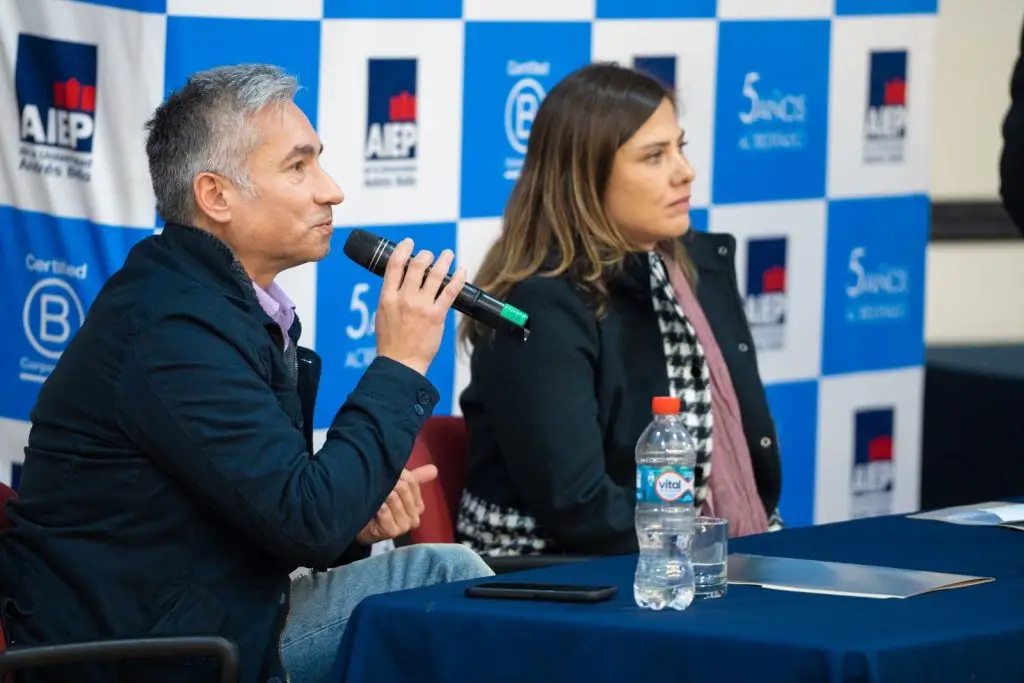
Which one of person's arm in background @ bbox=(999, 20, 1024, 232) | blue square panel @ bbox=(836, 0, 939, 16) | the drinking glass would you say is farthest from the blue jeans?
blue square panel @ bbox=(836, 0, 939, 16)

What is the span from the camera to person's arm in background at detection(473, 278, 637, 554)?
279 centimetres

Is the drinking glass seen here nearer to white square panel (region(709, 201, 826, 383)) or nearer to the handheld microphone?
the handheld microphone

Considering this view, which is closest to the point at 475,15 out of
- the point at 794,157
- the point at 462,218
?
the point at 462,218

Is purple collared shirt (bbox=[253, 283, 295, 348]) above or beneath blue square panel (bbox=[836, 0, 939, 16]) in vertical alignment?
beneath

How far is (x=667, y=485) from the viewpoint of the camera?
2.06 m

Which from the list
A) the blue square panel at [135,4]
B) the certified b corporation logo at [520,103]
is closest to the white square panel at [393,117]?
the certified b corporation logo at [520,103]

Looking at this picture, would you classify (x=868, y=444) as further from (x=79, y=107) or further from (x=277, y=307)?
(x=277, y=307)

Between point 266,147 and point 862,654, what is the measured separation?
1080mm

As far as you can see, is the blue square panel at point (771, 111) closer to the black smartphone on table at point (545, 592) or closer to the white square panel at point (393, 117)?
the white square panel at point (393, 117)

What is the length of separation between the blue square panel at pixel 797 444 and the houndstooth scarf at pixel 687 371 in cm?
143

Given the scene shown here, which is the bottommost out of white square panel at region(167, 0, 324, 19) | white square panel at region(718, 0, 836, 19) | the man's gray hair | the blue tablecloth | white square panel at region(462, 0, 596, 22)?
the blue tablecloth

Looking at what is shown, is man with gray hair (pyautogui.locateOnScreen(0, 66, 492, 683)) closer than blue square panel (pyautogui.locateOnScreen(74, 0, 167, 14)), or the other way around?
man with gray hair (pyautogui.locateOnScreen(0, 66, 492, 683))

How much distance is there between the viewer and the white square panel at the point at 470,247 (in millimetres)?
3777

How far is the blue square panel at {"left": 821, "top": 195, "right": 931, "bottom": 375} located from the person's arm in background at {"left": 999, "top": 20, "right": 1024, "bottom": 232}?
1.43m
